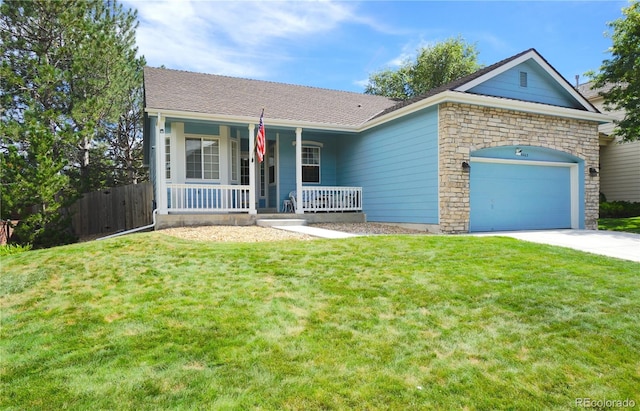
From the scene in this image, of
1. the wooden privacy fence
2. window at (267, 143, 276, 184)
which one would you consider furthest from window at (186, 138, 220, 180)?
window at (267, 143, 276, 184)

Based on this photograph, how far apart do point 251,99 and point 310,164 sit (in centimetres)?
303

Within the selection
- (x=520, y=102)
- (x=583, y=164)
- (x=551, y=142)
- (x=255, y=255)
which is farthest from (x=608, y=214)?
(x=255, y=255)

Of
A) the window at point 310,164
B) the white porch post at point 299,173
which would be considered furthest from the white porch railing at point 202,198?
the window at point 310,164

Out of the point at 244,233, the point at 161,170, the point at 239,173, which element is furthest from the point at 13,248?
the point at 239,173

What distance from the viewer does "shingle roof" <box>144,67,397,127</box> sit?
11984 millimetres

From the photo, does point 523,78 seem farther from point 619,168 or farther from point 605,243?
point 619,168

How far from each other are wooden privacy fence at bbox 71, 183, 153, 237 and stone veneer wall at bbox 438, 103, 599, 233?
898 centimetres

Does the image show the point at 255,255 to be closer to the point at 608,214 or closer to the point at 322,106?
the point at 322,106

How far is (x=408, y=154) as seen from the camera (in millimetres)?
11383

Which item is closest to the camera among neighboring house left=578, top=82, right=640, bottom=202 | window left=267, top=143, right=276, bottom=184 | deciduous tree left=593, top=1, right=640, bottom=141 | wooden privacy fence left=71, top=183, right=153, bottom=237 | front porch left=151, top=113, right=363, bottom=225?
front porch left=151, top=113, right=363, bottom=225

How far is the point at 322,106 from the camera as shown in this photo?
14883 millimetres

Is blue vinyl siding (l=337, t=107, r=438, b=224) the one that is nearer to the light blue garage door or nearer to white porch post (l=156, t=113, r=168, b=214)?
the light blue garage door

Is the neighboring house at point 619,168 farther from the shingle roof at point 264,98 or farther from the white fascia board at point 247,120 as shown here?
the white fascia board at point 247,120

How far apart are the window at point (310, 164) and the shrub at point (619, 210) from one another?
12.7 metres
